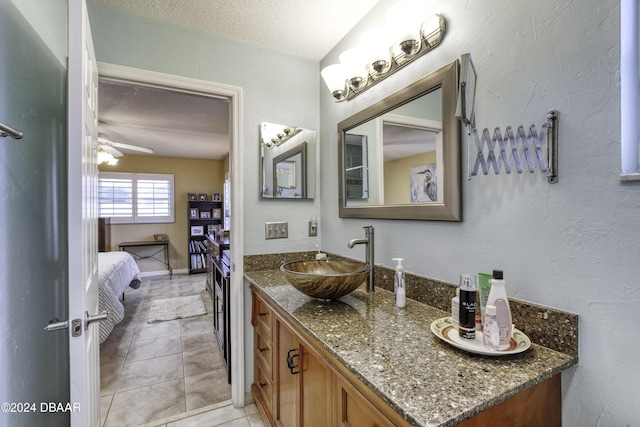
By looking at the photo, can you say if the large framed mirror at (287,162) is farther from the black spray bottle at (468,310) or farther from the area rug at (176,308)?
the area rug at (176,308)

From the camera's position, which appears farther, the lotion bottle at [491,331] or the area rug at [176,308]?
the area rug at [176,308]

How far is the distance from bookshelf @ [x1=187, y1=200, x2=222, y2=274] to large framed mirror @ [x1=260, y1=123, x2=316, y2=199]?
4.11 m

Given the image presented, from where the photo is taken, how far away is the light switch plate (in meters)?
1.96

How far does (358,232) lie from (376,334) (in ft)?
2.75

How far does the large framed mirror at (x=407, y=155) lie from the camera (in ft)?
3.83

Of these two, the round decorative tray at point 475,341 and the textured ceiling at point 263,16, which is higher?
the textured ceiling at point 263,16

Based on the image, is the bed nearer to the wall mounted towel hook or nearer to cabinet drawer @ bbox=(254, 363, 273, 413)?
cabinet drawer @ bbox=(254, 363, 273, 413)

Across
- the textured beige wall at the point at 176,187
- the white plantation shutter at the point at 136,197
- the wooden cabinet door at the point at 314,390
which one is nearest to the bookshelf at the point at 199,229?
the textured beige wall at the point at 176,187

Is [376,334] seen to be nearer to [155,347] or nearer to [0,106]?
[0,106]

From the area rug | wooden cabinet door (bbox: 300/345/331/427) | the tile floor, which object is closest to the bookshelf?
the area rug

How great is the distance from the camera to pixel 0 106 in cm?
83

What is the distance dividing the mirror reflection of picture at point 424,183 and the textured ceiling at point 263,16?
0.95m

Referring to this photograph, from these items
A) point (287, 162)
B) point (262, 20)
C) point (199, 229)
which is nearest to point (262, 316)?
point (287, 162)

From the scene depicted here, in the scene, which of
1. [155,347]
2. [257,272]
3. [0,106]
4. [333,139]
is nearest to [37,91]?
[0,106]
